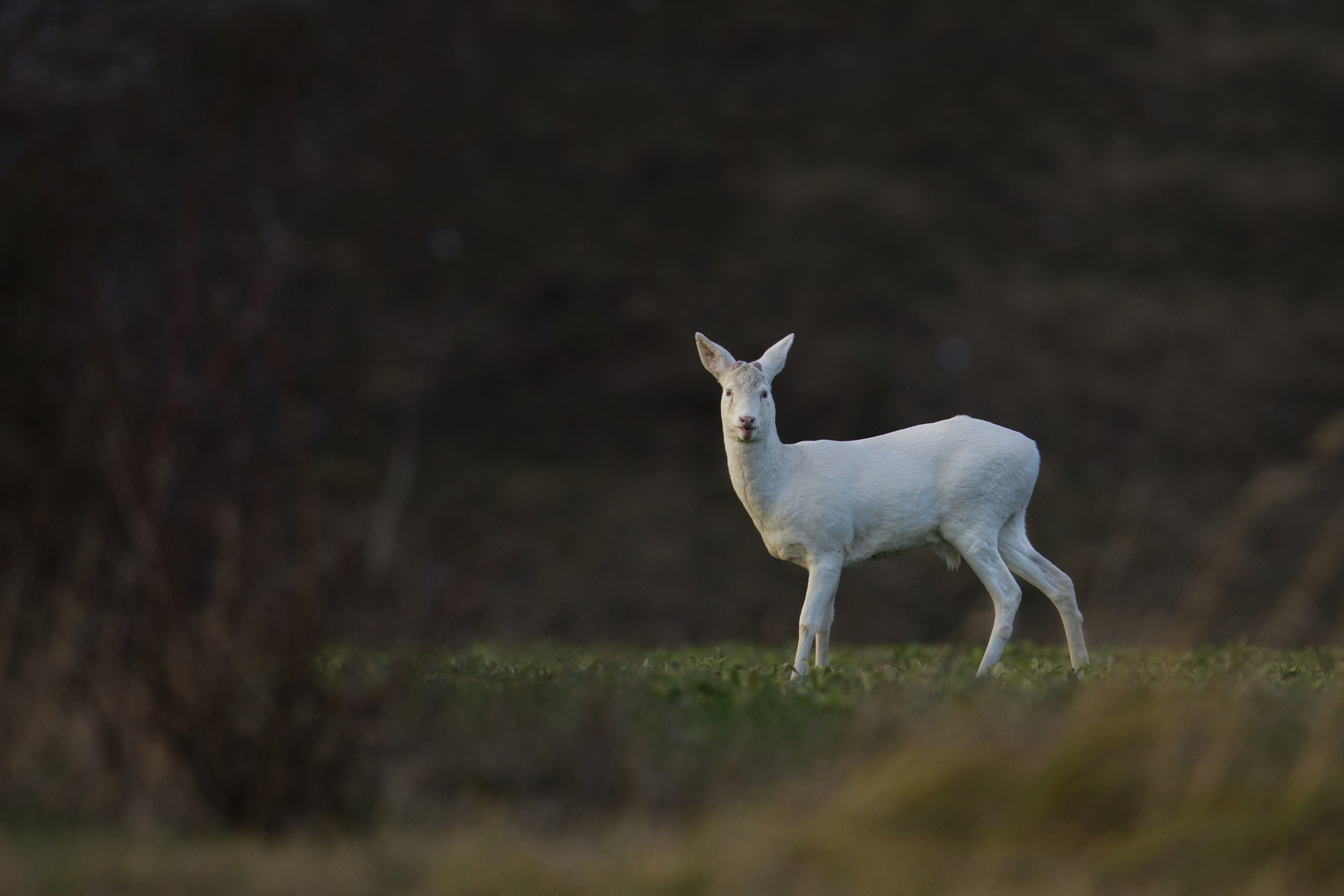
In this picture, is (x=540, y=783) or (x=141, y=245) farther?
(x=141, y=245)

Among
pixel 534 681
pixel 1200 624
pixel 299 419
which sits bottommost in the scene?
pixel 534 681

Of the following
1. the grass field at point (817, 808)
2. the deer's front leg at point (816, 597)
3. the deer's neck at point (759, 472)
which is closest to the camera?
the grass field at point (817, 808)

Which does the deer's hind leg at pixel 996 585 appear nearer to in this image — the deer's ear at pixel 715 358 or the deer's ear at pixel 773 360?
the deer's ear at pixel 773 360

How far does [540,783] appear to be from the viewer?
5.88 metres

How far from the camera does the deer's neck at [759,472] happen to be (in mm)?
8711

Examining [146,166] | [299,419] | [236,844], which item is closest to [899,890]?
[236,844]

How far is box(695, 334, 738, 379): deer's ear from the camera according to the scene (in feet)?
29.3

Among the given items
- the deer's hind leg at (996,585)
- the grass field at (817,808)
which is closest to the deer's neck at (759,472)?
the deer's hind leg at (996,585)

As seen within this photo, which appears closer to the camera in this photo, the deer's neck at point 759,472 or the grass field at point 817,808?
the grass field at point 817,808

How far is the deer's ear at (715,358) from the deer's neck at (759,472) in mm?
438

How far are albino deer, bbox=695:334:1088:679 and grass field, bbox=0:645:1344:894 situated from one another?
1952 millimetres

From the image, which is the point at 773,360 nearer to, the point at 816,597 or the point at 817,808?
the point at 816,597

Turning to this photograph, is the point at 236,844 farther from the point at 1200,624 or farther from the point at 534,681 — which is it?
the point at 1200,624

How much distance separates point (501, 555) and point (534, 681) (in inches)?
107
